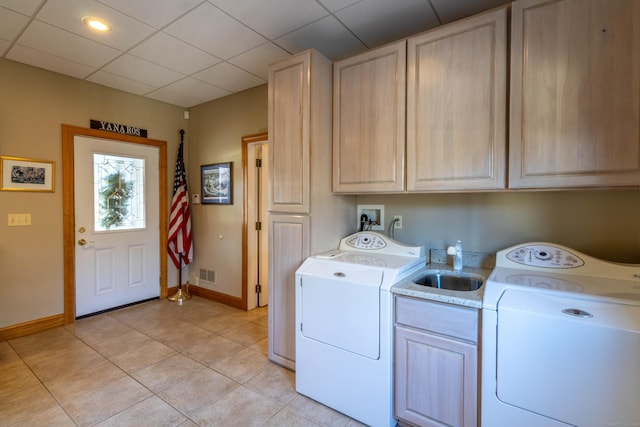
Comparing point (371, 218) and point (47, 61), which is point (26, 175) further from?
point (371, 218)

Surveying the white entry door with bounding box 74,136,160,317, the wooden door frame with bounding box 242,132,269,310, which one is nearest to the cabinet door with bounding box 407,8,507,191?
the wooden door frame with bounding box 242,132,269,310

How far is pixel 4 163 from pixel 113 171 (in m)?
0.92

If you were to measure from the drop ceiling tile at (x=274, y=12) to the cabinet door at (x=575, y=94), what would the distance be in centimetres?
123

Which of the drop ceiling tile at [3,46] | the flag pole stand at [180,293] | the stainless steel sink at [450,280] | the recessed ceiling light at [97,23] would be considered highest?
the drop ceiling tile at [3,46]

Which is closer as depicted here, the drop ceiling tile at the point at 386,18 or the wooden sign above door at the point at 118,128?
the drop ceiling tile at the point at 386,18

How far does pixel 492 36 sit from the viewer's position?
1725 millimetres

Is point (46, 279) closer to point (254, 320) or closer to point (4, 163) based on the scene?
point (4, 163)

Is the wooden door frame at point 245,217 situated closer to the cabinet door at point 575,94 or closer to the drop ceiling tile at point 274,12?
the drop ceiling tile at point 274,12

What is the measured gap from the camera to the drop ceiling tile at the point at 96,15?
80.3 inches

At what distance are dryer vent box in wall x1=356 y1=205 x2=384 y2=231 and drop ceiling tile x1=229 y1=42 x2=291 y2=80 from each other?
4.99 feet

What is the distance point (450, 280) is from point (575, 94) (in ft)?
4.14

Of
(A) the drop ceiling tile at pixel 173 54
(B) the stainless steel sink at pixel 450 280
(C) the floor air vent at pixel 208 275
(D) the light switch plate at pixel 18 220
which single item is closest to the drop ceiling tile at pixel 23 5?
(A) the drop ceiling tile at pixel 173 54

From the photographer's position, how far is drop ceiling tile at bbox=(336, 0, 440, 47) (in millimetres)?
1990

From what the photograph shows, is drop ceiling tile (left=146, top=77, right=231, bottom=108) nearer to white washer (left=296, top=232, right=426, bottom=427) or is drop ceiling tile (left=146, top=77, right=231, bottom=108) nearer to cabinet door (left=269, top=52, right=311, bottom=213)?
cabinet door (left=269, top=52, right=311, bottom=213)
